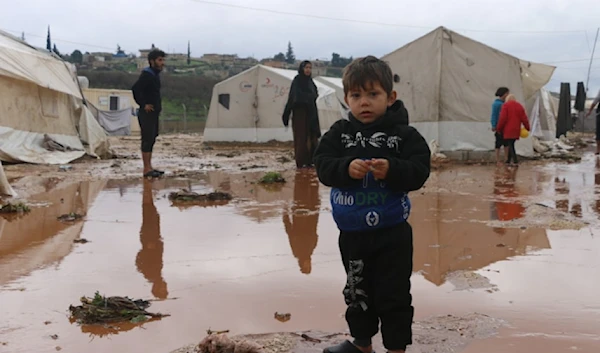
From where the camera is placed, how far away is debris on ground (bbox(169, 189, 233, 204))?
6258 mm

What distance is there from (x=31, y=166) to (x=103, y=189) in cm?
361

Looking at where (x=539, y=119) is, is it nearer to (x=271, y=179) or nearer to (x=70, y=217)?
(x=271, y=179)

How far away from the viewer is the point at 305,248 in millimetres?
4082

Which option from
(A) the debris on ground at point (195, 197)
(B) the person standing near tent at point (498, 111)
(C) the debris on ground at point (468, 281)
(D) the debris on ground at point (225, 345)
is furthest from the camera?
(B) the person standing near tent at point (498, 111)

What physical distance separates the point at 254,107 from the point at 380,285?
58.4 ft

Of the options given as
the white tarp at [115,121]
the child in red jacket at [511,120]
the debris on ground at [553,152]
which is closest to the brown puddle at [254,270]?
the child in red jacket at [511,120]

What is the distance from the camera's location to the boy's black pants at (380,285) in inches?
86.4

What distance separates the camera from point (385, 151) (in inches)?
89.0

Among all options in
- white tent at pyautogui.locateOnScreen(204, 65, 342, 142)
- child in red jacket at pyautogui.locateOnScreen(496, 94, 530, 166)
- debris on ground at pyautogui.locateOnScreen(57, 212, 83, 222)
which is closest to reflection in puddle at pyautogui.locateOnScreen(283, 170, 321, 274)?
debris on ground at pyautogui.locateOnScreen(57, 212, 83, 222)

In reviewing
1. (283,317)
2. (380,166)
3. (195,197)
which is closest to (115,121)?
(195,197)

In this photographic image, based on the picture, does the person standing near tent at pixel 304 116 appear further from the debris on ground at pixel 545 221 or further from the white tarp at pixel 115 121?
the white tarp at pixel 115 121

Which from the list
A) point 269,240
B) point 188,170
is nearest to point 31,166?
point 188,170

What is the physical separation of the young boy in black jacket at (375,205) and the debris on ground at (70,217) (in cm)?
340

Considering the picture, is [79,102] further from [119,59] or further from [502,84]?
[119,59]
